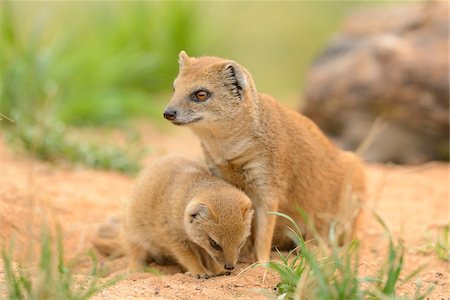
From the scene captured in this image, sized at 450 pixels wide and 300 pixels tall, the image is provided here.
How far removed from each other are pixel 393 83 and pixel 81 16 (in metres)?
5.01

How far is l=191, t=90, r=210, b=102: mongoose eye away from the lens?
13.8 ft

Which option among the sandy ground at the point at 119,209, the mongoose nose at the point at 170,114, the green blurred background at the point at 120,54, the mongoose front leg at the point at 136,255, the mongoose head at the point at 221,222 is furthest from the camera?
the green blurred background at the point at 120,54

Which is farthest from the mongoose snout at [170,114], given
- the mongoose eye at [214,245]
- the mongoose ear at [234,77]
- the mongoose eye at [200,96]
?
the mongoose eye at [214,245]

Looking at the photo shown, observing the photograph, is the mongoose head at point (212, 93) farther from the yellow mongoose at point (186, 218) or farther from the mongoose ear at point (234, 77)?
the yellow mongoose at point (186, 218)

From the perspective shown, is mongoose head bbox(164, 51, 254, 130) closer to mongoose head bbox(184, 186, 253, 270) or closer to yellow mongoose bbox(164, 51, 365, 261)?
yellow mongoose bbox(164, 51, 365, 261)

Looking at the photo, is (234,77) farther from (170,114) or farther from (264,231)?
(264,231)

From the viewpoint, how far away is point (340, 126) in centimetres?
805

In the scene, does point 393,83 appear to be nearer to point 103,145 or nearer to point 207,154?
point 103,145

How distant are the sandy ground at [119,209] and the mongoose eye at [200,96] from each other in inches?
39.3

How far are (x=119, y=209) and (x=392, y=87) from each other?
10.9 feet

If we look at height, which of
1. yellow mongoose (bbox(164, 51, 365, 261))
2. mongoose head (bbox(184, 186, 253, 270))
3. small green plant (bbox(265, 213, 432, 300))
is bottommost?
small green plant (bbox(265, 213, 432, 300))

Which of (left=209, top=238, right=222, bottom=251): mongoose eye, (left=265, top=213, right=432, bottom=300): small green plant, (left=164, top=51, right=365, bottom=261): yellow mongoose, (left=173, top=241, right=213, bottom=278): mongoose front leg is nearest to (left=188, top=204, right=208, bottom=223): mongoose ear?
(left=209, top=238, right=222, bottom=251): mongoose eye

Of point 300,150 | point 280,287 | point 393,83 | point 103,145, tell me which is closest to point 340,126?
point 393,83

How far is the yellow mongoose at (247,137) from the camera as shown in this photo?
4.20 metres
